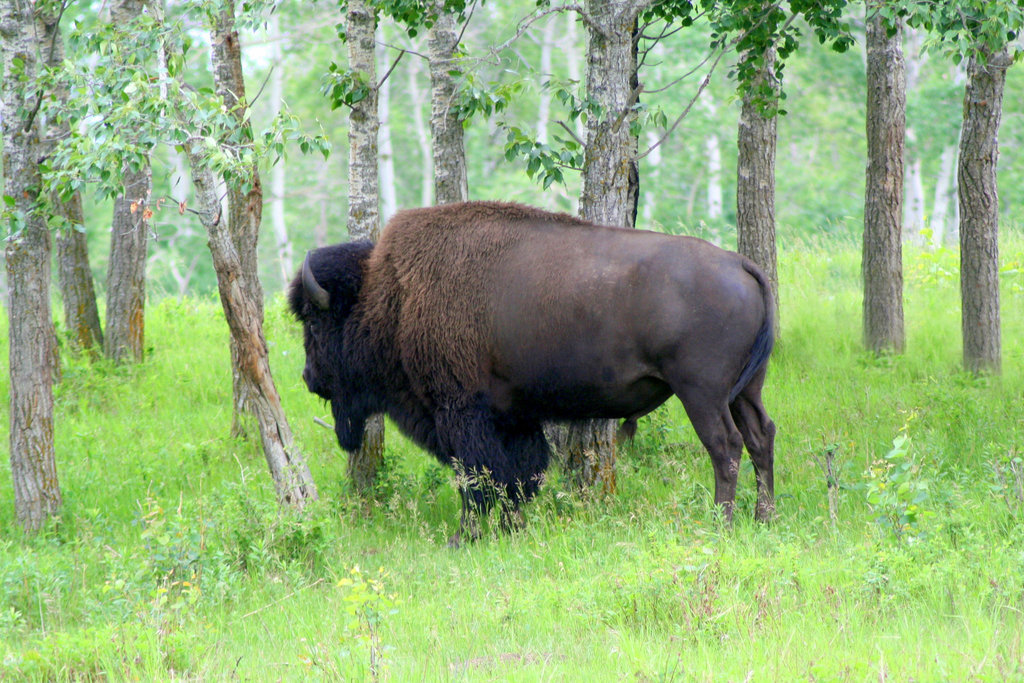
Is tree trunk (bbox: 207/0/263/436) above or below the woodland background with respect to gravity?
above

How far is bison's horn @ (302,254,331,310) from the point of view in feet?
22.4

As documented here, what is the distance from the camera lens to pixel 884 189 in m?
9.35

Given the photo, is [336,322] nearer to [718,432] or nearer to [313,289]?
[313,289]

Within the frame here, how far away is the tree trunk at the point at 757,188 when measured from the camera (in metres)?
9.51

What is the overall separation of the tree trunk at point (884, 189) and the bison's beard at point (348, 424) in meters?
5.48

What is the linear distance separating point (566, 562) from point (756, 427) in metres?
1.79

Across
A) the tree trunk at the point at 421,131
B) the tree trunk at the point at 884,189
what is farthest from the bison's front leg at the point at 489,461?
the tree trunk at the point at 421,131

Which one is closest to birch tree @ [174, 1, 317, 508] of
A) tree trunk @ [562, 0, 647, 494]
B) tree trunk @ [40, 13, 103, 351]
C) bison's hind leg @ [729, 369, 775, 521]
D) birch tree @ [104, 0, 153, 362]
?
tree trunk @ [562, 0, 647, 494]

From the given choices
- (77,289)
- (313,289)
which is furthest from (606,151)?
(77,289)

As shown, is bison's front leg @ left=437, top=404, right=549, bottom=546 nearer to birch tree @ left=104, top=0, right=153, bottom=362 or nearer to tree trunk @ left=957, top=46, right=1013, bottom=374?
tree trunk @ left=957, top=46, right=1013, bottom=374

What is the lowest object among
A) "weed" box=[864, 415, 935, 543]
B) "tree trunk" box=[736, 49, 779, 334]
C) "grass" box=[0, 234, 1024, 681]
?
"grass" box=[0, 234, 1024, 681]

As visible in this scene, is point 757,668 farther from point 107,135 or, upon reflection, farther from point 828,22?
point 828,22

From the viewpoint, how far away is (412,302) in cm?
662

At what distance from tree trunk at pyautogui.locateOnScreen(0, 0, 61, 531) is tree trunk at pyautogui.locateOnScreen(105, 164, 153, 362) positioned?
346 centimetres
